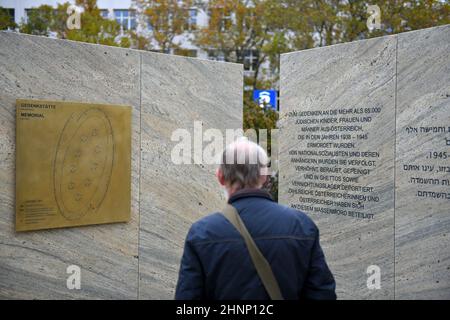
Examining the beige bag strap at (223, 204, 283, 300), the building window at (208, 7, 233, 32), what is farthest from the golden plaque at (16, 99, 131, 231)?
the building window at (208, 7, 233, 32)

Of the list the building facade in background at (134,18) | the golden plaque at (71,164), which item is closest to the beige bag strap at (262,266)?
the golden plaque at (71,164)

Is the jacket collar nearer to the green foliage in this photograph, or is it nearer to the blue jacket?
the blue jacket

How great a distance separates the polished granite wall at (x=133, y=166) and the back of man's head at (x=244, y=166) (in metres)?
3.30

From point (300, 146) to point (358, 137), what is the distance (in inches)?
38.7

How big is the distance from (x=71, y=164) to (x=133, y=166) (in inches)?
31.7

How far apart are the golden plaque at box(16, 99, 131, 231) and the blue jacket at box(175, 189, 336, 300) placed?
3314 millimetres

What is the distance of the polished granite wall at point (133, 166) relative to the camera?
5.71 metres

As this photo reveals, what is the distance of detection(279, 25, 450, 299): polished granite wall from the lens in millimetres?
5684

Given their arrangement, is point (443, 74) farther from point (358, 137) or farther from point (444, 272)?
point (444, 272)

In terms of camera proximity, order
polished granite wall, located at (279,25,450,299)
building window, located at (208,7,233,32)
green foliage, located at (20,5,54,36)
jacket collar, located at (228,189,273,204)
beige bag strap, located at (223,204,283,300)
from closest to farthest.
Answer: beige bag strap, located at (223,204,283,300) → jacket collar, located at (228,189,273,204) → polished granite wall, located at (279,25,450,299) → green foliage, located at (20,5,54,36) → building window, located at (208,7,233,32)

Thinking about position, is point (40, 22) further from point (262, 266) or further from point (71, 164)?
point (262, 266)

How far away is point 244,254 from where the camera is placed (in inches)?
112

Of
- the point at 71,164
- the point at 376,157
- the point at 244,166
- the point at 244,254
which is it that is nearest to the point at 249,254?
the point at 244,254

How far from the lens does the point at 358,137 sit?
6.52 m
